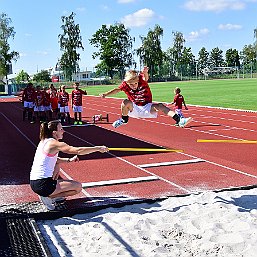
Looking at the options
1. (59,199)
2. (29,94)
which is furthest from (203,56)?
(59,199)

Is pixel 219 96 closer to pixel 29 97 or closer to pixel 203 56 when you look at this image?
pixel 29 97

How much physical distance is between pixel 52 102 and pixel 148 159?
10.2m

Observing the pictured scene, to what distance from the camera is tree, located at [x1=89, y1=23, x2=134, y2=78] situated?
317 feet

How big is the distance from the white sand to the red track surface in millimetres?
1022

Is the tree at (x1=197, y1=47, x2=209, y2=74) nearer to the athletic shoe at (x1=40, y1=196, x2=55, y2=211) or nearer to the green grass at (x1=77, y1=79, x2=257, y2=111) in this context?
the green grass at (x1=77, y1=79, x2=257, y2=111)

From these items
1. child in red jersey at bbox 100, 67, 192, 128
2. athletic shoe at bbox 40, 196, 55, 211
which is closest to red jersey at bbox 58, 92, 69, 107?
child in red jersey at bbox 100, 67, 192, 128

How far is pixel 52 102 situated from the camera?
65.1ft

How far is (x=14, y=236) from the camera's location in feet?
18.4

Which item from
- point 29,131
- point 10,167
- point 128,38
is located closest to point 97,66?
point 128,38

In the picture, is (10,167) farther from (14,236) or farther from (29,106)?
(29,106)

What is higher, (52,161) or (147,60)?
(147,60)

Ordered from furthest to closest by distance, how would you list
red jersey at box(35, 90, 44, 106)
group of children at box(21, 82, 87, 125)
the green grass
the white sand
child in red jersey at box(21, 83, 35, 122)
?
the green grass < child in red jersey at box(21, 83, 35, 122) < red jersey at box(35, 90, 44, 106) < group of children at box(21, 82, 87, 125) < the white sand

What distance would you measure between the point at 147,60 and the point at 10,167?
92.6 m

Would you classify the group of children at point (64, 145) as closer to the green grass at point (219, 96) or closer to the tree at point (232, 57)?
the green grass at point (219, 96)
